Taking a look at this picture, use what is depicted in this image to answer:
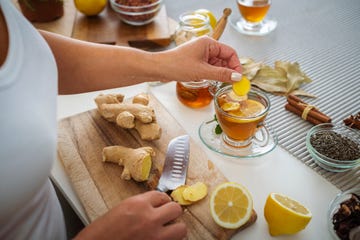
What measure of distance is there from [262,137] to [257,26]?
0.59m

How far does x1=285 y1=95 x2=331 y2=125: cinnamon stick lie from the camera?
2.68 feet

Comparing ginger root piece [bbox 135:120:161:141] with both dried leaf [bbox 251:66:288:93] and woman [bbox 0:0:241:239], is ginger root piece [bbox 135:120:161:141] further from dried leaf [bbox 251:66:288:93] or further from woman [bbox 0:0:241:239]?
dried leaf [bbox 251:66:288:93]

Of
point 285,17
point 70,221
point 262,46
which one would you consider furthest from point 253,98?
point 285,17

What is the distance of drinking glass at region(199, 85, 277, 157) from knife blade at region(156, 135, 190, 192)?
0.22ft

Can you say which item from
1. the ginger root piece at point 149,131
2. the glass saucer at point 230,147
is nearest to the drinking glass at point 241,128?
the glass saucer at point 230,147

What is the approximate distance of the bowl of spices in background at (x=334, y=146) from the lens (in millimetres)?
706

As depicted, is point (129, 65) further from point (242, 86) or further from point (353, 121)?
point (353, 121)

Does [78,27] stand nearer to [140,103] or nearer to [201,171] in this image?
[140,103]

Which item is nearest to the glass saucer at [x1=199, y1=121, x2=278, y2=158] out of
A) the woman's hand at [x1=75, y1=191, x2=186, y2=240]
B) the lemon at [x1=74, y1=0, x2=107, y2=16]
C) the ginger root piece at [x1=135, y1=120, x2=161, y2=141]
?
the ginger root piece at [x1=135, y1=120, x2=161, y2=141]

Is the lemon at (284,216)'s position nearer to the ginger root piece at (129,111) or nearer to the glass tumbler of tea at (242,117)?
the glass tumbler of tea at (242,117)

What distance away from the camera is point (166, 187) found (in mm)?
671

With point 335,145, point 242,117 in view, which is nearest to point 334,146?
point 335,145

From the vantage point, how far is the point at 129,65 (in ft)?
2.57

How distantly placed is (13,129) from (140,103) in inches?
17.1
